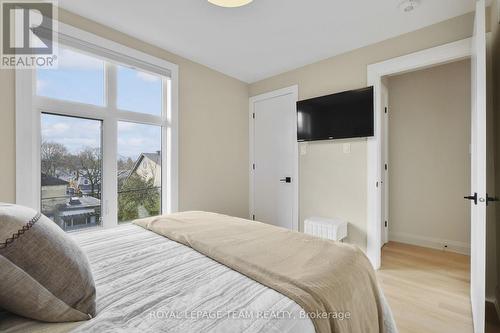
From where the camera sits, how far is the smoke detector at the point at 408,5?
192cm

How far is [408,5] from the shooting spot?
6.42 feet

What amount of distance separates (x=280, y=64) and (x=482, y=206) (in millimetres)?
2563

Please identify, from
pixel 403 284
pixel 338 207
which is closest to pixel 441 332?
pixel 403 284

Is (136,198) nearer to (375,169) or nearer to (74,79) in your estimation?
(74,79)

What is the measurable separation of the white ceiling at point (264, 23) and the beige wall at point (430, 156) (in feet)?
4.49

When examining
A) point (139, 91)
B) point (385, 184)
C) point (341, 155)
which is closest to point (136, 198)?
point (139, 91)

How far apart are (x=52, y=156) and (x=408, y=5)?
3.29m

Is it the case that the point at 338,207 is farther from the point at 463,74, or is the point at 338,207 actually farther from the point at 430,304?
the point at 463,74

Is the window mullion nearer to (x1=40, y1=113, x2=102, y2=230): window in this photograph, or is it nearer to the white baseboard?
(x1=40, y1=113, x2=102, y2=230): window

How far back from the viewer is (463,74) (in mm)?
3082

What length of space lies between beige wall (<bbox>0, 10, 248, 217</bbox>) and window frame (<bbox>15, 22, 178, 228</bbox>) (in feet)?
0.37

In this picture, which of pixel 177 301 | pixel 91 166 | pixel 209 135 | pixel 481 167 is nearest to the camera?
pixel 177 301

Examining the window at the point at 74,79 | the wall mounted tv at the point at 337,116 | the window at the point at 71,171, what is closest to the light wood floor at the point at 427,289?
the wall mounted tv at the point at 337,116

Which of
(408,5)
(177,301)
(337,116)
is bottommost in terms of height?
(177,301)
